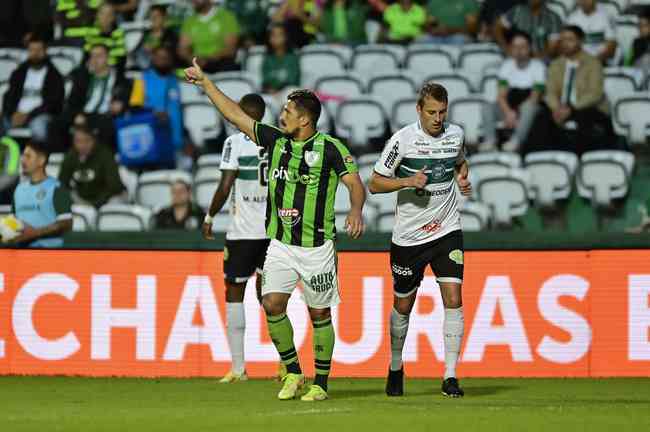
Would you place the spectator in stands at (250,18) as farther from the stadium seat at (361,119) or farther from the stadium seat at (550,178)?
the stadium seat at (550,178)

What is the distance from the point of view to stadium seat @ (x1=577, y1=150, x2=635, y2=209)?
16406mm

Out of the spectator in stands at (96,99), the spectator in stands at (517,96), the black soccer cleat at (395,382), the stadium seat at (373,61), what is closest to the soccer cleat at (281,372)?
the black soccer cleat at (395,382)

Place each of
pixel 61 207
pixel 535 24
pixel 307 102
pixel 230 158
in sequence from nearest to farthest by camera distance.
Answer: pixel 307 102 → pixel 230 158 → pixel 61 207 → pixel 535 24

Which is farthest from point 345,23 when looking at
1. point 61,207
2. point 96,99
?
point 61,207

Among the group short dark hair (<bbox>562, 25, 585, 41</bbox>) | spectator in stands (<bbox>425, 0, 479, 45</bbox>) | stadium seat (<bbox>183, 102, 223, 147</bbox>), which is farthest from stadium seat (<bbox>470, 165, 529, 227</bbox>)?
stadium seat (<bbox>183, 102, 223, 147</bbox>)

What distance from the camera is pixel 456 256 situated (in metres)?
10.2

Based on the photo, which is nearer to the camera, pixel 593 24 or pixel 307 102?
pixel 307 102

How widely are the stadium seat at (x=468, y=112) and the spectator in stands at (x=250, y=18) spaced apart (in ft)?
11.8

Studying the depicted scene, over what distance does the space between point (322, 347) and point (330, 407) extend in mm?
615

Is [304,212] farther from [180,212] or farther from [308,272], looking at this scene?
[180,212]

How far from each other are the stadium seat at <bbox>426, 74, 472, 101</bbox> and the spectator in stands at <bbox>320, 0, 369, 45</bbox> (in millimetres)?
2087

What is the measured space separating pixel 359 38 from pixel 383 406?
10.8 meters

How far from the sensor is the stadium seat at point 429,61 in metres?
18.5

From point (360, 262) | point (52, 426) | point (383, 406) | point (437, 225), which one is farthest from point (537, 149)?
point (52, 426)
